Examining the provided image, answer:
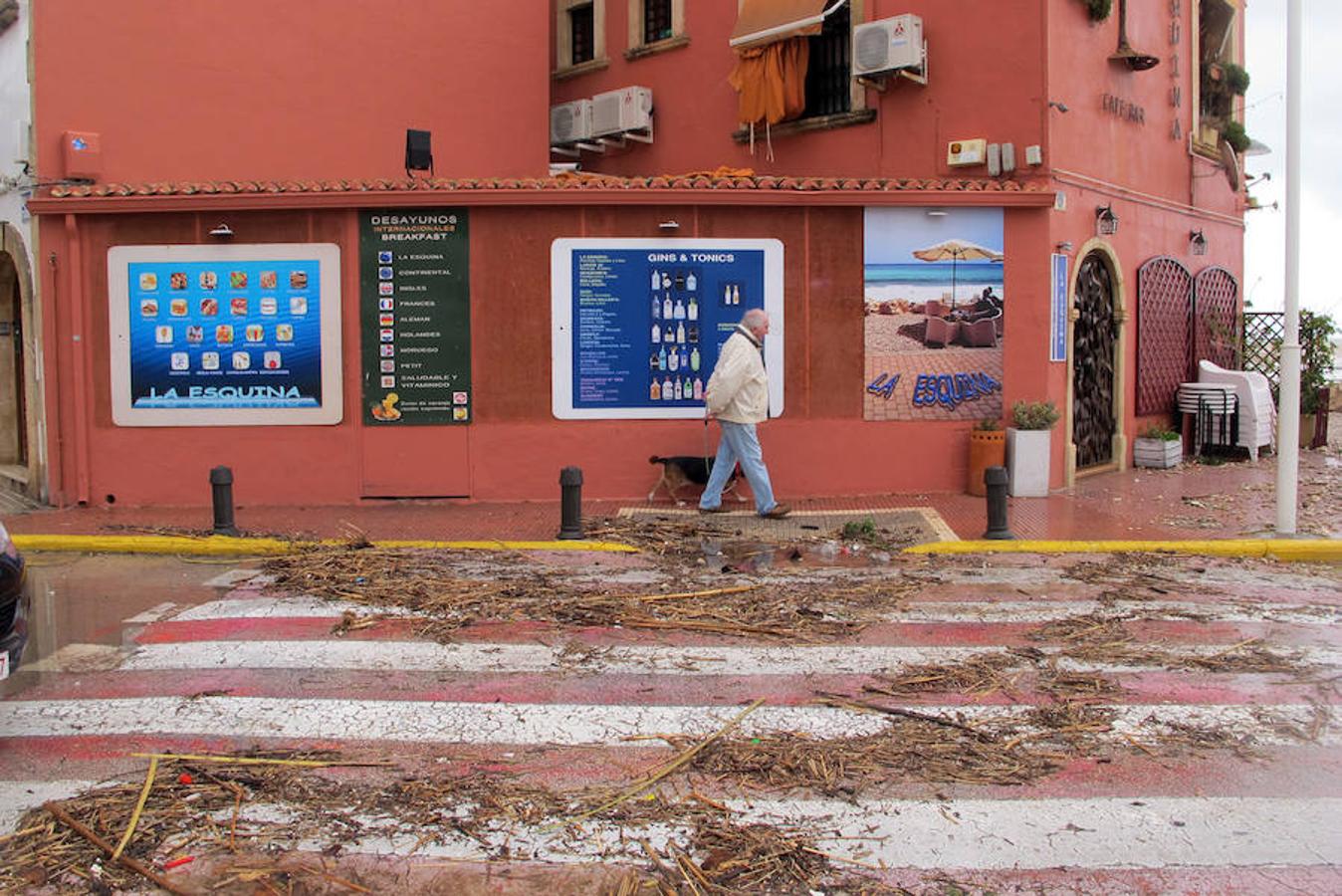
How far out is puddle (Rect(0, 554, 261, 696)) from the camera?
6539mm

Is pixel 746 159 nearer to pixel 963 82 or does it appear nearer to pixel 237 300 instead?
pixel 963 82

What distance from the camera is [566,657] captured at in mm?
6281

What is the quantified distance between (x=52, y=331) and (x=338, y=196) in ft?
11.8

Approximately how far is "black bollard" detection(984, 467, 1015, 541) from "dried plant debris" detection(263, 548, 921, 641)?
71.2 inches

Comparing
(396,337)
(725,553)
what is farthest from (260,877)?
(396,337)

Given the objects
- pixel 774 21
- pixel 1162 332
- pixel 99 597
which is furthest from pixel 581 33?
pixel 99 597

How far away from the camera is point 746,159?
15.9 meters

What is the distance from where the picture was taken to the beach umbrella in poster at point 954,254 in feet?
39.6

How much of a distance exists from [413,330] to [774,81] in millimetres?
6406

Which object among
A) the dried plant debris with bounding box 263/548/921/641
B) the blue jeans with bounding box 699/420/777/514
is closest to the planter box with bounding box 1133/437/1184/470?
the blue jeans with bounding box 699/420/777/514

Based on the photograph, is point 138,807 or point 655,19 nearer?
point 138,807

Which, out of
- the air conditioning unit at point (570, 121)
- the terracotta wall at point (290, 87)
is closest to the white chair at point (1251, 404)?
the air conditioning unit at point (570, 121)

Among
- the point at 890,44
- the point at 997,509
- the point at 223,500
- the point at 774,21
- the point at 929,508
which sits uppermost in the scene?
the point at 774,21

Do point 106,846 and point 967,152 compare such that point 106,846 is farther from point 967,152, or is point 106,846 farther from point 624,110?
point 624,110
